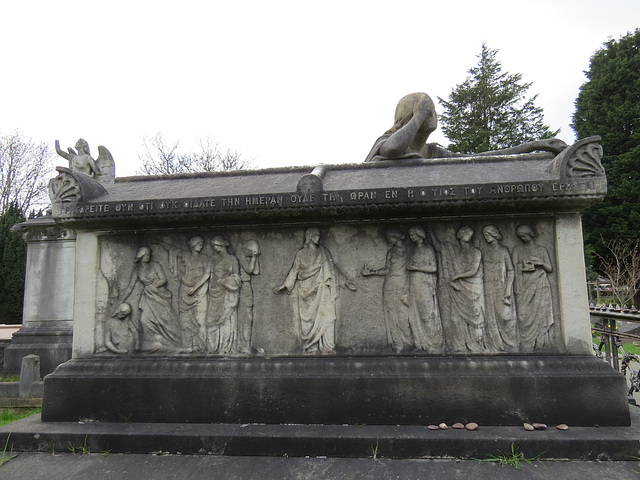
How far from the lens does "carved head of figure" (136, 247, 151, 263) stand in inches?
180

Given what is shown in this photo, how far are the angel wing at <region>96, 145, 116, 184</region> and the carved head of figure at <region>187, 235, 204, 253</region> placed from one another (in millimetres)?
1931

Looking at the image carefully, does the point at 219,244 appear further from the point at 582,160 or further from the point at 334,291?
the point at 582,160

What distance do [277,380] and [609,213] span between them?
2963 centimetres

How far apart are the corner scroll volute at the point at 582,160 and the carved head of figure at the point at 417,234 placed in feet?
4.61

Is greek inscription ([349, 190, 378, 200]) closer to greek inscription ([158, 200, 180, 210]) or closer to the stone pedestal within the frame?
greek inscription ([158, 200, 180, 210])

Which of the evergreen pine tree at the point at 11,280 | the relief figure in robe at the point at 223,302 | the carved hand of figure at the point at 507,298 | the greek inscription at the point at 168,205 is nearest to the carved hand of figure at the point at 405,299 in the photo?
the carved hand of figure at the point at 507,298

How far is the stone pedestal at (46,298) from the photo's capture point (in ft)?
32.1

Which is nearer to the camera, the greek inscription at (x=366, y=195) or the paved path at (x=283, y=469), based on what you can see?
the paved path at (x=283, y=469)

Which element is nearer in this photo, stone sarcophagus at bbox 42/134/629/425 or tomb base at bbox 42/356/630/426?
tomb base at bbox 42/356/630/426

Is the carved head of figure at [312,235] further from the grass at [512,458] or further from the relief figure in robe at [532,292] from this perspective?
the grass at [512,458]

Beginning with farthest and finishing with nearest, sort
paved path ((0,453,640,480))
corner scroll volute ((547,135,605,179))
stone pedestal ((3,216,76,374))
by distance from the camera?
stone pedestal ((3,216,76,374))
corner scroll volute ((547,135,605,179))
paved path ((0,453,640,480))

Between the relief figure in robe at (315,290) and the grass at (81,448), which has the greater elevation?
the relief figure in robe at (315,290)

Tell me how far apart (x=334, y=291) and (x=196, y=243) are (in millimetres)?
1641

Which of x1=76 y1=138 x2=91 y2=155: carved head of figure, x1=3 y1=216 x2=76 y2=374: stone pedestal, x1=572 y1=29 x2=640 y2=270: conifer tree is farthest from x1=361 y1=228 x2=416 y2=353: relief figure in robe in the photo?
x1=572 y1=29 x2=640 y2=270: conifer tree
